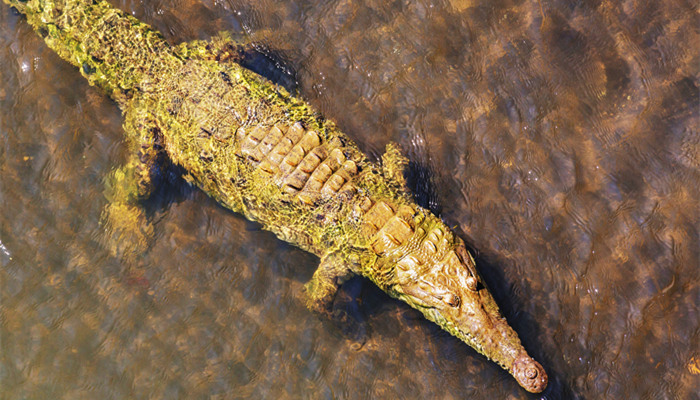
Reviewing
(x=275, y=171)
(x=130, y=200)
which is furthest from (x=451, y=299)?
(x=130, y=200)

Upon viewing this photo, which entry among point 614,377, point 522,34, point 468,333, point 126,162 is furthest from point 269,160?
point 614,377

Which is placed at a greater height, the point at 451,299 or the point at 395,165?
the point at 395,165

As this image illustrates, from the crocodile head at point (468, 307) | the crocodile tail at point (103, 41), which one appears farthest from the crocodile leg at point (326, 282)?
the crocodile tail at point (103, 41)

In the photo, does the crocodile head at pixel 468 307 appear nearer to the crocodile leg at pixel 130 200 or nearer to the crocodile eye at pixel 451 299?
the crocodile eye at pixel 451 299

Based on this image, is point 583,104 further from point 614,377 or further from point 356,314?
point 356,314

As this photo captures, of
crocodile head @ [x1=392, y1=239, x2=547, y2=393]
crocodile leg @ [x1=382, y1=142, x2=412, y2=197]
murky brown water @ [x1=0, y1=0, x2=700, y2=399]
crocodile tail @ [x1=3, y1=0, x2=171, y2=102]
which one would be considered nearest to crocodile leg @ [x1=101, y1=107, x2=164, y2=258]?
murky brown water @ [x1=0, y1=0, x2=700, y2=399]

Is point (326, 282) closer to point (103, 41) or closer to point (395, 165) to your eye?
point (395, 165)
